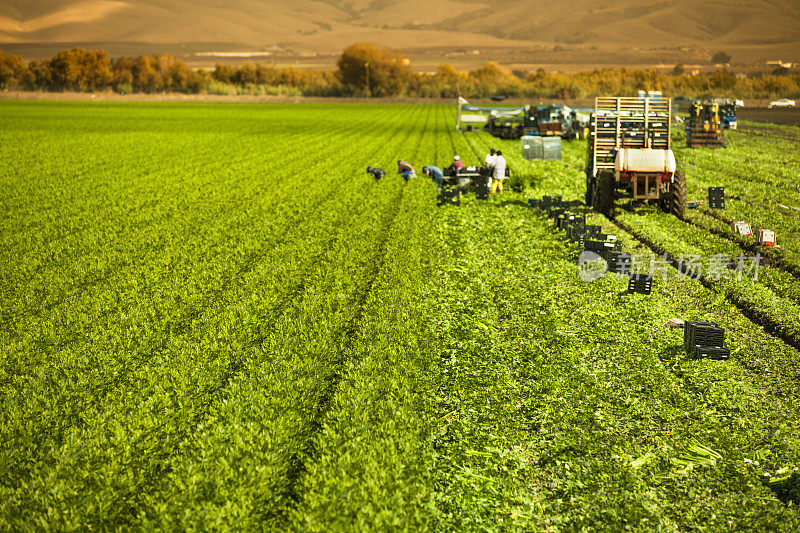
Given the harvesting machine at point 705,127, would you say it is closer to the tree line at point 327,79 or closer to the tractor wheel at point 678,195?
the tractor wheel at point 678,195

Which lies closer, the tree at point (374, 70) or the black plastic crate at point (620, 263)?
the black plastic crate at point (620, 263)

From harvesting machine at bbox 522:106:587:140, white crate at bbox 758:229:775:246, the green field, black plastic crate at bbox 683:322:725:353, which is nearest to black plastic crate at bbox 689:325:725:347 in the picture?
black plastic crate at bbox 683:322:725:353

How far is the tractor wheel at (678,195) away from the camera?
55.2 ft

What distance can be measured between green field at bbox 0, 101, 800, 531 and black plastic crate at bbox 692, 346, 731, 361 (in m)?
0.21

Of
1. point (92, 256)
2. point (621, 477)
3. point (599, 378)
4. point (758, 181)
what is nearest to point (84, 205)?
point (92, 256)

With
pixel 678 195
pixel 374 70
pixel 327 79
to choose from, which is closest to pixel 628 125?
pixel 678 195

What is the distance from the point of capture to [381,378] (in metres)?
8.04

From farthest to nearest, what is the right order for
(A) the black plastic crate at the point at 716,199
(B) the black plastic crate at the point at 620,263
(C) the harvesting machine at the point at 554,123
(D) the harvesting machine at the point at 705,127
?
(C) the harvesting machine at the point at 554,123, (D) the harvesting machine at the point at 705,127, (A) the black plastic crate at the point at 716,199, (B) the black plastic crate at the point at 620,263

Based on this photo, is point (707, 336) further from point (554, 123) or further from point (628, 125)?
point (554, 123)

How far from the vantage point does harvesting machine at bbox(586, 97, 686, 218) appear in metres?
17.0

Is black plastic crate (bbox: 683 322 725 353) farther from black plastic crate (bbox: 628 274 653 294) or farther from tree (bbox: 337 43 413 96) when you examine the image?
tree (bbox: 337 43 413 96)

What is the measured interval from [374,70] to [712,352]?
142 m

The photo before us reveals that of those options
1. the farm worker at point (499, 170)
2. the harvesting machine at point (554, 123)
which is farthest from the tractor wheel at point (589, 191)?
the harvesting machine at point (554, 123)

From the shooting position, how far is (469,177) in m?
21.0
